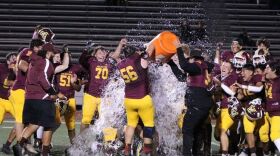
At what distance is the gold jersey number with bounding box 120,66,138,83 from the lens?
10242 mm

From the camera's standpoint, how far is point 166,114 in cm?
1138

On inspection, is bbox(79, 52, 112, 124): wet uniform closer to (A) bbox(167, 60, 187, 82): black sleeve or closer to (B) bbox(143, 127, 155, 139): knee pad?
(A) bbox(167, 60, 187, 82): black sleeve

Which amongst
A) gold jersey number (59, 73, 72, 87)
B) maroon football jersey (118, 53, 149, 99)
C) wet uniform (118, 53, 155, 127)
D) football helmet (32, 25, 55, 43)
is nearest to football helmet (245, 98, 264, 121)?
wet uniform (118, 53, 155, 127)

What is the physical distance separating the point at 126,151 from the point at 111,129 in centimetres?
100

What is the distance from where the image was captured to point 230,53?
45.1ft

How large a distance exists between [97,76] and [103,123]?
1163 mm

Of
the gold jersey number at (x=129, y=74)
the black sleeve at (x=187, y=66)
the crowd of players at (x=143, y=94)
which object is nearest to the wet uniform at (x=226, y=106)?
the crowd of players at (x=143, y=94)

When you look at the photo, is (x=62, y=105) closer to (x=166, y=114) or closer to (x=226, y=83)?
(x=166, y=114)

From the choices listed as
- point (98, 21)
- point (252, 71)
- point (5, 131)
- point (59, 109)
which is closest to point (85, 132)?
point (59, 109)

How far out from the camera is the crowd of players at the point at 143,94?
1028cm

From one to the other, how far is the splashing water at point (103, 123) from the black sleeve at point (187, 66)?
1.83 meters

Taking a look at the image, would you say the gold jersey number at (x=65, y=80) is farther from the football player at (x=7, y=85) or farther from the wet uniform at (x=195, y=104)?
the wet uniform at (x=195, y=104)

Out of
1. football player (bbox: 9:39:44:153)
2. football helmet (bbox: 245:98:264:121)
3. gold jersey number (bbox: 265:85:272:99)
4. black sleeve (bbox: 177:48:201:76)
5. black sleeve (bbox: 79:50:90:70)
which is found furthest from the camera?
black sleeve (bbox: 79:50:90:70)

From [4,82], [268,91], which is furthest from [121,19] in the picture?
[268,91]
